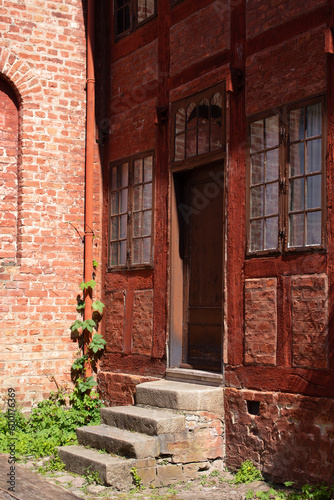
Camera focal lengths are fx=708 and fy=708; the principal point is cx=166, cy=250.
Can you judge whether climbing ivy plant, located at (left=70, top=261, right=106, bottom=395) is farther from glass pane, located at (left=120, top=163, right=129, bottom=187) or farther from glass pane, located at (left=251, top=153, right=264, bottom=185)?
glass pane, located at (left=251, top=153, right=264, bottom=185)

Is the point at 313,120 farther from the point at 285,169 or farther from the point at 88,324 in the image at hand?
the point at 88,324

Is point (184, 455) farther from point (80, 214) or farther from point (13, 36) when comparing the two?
point (13, 36)

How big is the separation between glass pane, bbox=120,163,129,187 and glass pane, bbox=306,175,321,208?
3.27 m

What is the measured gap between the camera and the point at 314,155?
625 centimetres

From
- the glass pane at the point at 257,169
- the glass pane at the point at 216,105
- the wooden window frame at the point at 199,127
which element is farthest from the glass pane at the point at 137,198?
the glass pane at the point at 257,169

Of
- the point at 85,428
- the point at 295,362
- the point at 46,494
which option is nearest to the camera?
the point at 46,494

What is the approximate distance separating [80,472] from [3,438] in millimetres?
1552

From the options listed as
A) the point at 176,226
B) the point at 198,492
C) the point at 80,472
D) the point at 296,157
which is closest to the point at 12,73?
the point at 176,226

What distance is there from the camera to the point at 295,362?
620 centimetres

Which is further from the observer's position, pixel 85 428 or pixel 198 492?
pixel 85 428

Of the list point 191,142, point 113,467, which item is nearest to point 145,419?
point 113,467

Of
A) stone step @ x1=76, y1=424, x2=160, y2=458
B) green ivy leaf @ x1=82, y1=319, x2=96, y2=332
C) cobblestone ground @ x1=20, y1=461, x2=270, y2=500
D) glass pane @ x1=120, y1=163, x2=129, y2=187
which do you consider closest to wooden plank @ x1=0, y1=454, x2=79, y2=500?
cobblestone ground @ x1=20, y1=461, x2=270, y2=500

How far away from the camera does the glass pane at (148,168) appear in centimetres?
856

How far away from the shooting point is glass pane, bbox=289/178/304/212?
6331mm
